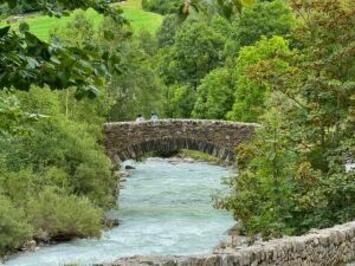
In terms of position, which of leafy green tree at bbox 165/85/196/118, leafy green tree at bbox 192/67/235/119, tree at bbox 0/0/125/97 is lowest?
leafy green tree at bbox 165/85/196/118

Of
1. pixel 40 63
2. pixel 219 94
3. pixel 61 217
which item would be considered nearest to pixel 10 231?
pixel 61 217

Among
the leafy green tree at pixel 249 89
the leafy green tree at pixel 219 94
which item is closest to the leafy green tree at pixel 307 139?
the leafy green tree at pixel 249 89

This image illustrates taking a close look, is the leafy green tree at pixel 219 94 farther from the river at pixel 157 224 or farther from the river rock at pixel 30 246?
the river rock at pixel 30 246

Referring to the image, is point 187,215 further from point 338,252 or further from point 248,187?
point 338,252

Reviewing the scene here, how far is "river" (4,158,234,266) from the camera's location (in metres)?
21.5

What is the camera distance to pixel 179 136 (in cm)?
3281

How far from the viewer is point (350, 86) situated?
50.5 feet

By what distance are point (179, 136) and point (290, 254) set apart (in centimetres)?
2417

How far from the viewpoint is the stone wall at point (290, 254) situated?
22.1ft

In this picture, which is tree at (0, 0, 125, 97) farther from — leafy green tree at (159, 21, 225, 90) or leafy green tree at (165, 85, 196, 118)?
leafy green tree at (159, 21, 225, 90)

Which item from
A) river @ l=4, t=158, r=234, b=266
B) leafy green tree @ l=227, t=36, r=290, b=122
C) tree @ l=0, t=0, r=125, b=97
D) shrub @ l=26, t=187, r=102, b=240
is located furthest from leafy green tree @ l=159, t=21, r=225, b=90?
tree @ l=0, t=0, r=125, b=97

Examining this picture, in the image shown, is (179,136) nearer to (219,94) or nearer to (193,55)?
(219,94)

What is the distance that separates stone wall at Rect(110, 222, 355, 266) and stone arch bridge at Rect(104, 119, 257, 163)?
71.6ft

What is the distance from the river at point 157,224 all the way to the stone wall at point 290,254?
9405 mm
